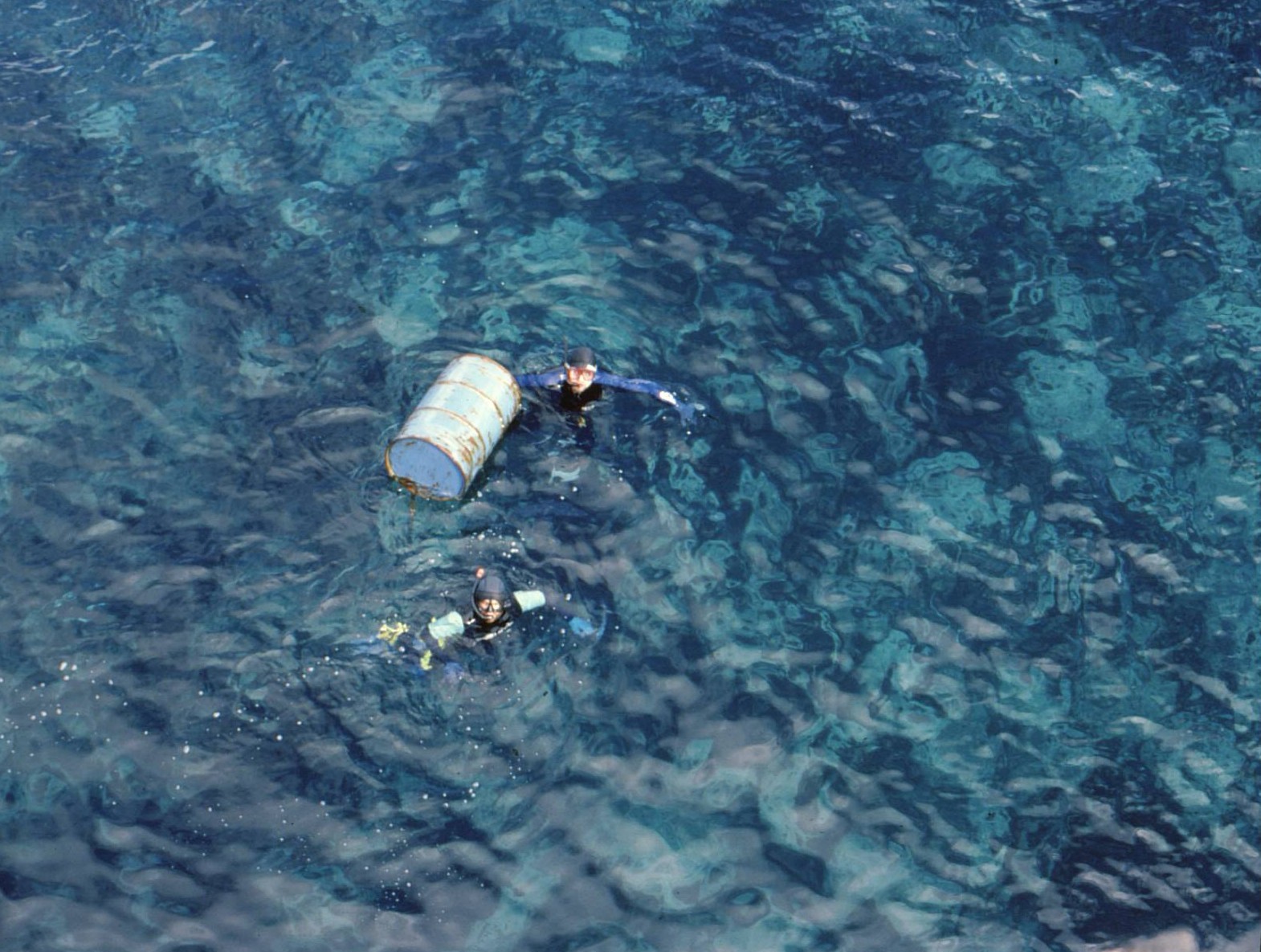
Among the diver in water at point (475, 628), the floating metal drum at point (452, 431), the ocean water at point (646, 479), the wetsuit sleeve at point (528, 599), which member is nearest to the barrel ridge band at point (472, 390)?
the floating metal drum at point (452, 431)

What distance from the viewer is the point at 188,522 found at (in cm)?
1223

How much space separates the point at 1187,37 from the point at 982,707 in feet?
41.2

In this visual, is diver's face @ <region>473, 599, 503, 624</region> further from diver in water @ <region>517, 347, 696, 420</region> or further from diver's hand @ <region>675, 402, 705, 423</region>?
diver's hand @ <region>675, 402, 705, 423</region>

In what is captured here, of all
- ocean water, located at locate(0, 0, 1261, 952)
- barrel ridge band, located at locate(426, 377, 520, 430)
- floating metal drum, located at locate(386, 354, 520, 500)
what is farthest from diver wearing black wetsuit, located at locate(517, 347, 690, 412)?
barrel ridge band, located at locate(426, 377, 520, 430)

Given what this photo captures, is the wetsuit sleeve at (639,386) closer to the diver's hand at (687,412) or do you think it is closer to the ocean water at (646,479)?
the diver's hand at (687,412)

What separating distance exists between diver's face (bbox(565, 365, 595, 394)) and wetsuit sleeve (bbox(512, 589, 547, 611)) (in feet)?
8.42

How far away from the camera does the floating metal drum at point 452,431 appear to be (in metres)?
11.8

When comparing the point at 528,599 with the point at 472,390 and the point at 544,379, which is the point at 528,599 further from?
the point at 544,379

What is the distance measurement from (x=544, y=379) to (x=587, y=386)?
1.74 ft

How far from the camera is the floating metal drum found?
11.8 m

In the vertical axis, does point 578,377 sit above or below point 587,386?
above

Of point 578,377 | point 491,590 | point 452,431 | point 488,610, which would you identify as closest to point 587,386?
point 578,377

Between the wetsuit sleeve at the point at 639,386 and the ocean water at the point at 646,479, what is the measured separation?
11.4 inches

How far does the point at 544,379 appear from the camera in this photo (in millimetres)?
13133
